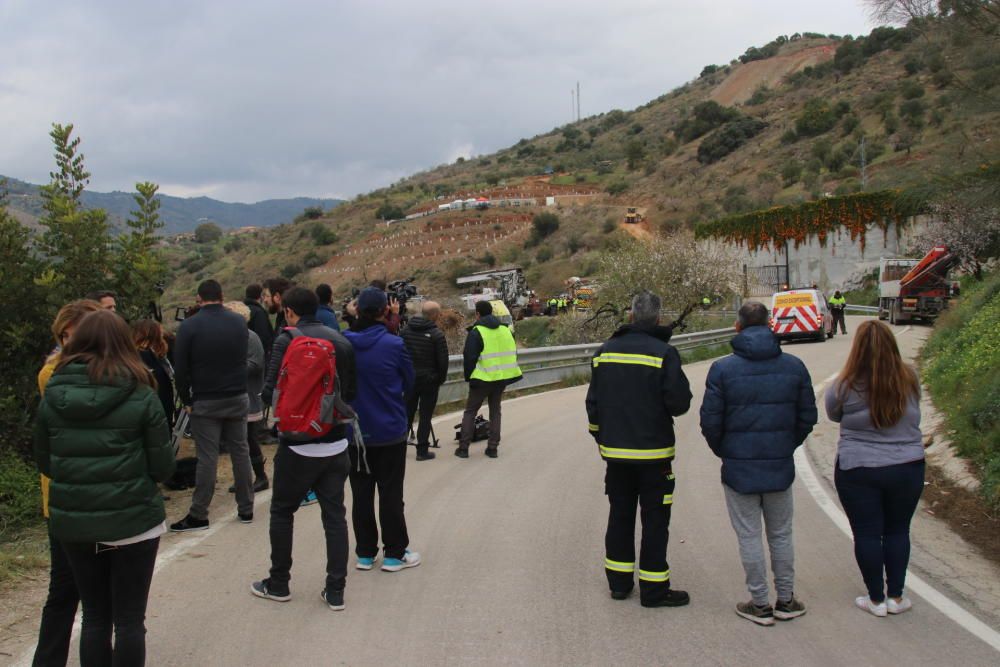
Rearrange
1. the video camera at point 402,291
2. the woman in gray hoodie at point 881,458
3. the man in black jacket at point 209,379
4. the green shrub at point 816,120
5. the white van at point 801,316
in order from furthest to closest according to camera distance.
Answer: the green shrub at point 816,120
the white van at point 801,316
the video camera at point 402,291
the man in black jacket at point 209,379
the woman in gray hoodie at point 881,458

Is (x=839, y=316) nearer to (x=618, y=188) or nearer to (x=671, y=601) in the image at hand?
(x=671, y=601)

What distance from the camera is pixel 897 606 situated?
5250 mm

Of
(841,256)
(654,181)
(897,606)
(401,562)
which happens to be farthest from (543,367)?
(654,181)

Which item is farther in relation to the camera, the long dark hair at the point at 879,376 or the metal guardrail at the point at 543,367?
the metal guardrail at the point at 543,367

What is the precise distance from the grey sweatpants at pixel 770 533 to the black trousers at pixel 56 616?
3.74 m

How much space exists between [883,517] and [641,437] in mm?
1600

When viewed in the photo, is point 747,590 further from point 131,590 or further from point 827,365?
point 827,365

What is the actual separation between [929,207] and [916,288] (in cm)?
1018

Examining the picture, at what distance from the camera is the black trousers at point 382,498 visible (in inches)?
238

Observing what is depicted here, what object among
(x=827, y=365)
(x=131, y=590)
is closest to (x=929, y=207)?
(x=827, y=365)

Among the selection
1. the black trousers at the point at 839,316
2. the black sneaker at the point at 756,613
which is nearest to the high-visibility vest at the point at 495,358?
the black sneaker at the point at 756,613

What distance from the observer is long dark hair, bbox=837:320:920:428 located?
5.16 metres

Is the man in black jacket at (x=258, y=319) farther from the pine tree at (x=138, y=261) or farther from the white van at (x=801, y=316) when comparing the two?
the white van at (x=801, y=316)

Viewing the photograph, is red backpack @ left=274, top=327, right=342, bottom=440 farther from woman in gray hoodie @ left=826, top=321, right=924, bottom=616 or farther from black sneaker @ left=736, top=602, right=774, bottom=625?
woman in gray hoodie @ left=826, top=321, right=924, bottom=616
